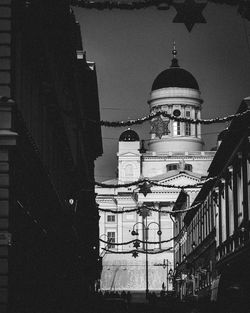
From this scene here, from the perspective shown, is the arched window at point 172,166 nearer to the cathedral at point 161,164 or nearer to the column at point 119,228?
the cathedral at point 161,164

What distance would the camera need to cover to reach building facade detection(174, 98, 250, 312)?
42.0 meters

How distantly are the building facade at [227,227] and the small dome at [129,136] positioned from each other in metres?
90.9

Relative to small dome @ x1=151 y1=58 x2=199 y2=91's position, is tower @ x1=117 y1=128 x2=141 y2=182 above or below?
below

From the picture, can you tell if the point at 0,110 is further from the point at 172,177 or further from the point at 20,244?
the point at 172,177

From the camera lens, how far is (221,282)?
4222 cm

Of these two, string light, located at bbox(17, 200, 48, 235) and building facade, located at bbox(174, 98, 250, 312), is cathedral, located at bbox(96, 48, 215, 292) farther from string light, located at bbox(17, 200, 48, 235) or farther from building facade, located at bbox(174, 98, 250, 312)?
string light, located at bbox(17, 200, 48, 235)

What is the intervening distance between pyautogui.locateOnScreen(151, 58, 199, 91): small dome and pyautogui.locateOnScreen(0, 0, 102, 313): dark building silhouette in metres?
138

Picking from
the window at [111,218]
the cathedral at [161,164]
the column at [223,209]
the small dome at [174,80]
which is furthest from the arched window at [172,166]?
the column at [223,209]

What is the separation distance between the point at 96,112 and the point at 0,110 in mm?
47394

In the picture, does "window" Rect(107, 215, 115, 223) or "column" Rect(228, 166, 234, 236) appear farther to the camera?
"window" Rect(107, 215, 115, 223)

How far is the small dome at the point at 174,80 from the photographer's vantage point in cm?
18300

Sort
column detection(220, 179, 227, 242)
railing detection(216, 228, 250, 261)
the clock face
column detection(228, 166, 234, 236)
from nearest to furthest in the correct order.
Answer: railing detection(216, 228, 250, 261) < column detection(228, 166, 234, 236) < column detection(220, 179, 227, 242) < the clock face

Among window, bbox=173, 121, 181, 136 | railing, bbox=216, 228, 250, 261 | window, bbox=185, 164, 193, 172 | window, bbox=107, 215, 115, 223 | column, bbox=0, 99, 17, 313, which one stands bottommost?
column, bbox=0, 99, 17, 313

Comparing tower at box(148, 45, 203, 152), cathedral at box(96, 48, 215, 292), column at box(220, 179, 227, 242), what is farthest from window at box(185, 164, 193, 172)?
column at box(220, 179, 227, 242)
